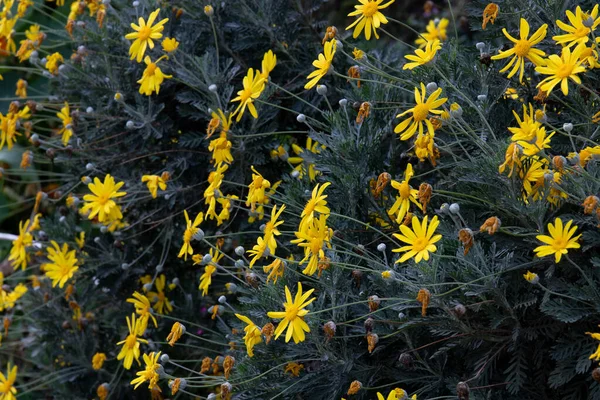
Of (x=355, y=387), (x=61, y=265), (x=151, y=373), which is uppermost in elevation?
(x=355, y=387)

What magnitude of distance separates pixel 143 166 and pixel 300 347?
109 centimetres

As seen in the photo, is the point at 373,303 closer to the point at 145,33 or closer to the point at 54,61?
the point at 145,33

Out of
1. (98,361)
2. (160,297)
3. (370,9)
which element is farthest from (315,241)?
(98,361)

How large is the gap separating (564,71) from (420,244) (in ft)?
1.51

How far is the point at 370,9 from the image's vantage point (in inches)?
82.1

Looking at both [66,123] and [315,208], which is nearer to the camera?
[315,208]

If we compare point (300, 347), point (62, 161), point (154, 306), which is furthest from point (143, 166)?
point (300, 347)

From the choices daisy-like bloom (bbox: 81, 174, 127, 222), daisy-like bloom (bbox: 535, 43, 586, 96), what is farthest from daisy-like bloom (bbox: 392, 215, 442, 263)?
daisy-like bloom (bbox: 81, 174, 127, 222)

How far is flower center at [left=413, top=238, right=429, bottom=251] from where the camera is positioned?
1.70 m

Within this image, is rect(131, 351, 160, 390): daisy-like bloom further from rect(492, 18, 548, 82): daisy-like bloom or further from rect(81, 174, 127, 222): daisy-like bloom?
rect(492, 18, 548, 82): daisy-like bloom

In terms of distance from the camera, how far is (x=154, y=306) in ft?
8.91

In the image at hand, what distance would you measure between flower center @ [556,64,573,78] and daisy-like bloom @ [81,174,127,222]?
4.28 ft

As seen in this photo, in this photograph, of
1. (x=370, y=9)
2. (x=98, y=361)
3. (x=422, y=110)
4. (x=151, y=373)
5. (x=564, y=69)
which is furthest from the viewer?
(x=98, y=361)

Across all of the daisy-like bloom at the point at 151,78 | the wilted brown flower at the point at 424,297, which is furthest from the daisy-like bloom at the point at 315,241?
the daisy-like bloom at the point at 151,78
